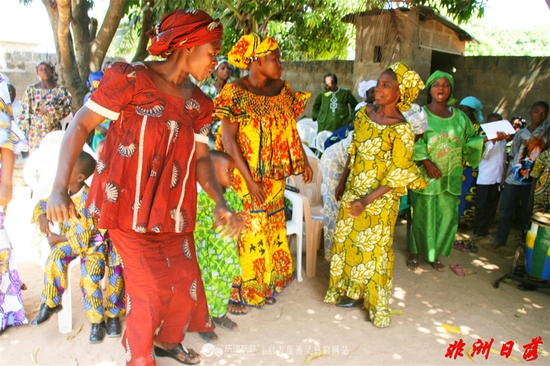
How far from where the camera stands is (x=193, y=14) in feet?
7.29

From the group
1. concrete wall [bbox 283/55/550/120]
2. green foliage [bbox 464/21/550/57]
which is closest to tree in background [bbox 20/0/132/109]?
concrete wall [bbox 283/55/550/120]

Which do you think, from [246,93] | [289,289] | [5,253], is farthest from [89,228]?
[289,289]

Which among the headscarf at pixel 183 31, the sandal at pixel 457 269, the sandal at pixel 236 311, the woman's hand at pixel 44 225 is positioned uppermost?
the headscarf at pixel 183 31

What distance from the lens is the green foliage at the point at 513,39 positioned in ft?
74.5

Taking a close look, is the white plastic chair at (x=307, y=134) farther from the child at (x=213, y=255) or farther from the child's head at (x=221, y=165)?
the child's head at (x=221, y=165)

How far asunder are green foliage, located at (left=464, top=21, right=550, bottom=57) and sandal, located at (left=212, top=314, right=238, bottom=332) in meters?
22.2

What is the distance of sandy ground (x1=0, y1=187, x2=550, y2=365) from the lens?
3068 millimetres

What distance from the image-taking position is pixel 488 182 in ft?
18.6

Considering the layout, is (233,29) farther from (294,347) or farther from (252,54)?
(294,347)

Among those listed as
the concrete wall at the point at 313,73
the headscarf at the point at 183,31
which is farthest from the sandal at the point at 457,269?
the concrete wall at the point at 313,73

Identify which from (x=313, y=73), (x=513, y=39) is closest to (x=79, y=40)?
(x=313, y=73)

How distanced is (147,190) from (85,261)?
1167 mm

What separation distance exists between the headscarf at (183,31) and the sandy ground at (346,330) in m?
1.91

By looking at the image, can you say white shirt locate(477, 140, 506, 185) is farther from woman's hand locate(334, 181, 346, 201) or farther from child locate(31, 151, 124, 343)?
child locate(31, 151, 124, 343)
